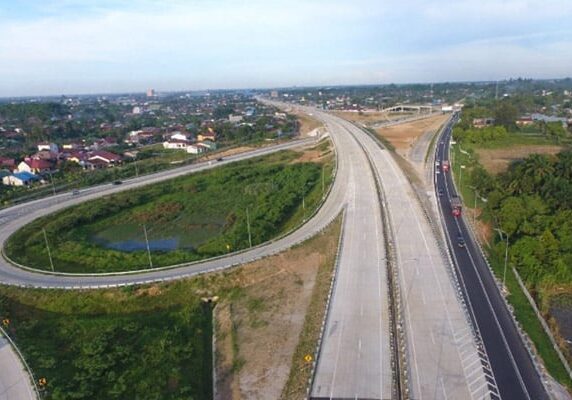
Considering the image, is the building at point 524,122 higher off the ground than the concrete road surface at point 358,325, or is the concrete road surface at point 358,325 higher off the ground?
the building at point 524,122

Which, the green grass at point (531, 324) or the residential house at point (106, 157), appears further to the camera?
the residential house at point (106, 157)

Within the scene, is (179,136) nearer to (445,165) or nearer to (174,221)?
(174,221)

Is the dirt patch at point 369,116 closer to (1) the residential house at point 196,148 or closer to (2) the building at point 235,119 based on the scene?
(2) the building at point 235,119

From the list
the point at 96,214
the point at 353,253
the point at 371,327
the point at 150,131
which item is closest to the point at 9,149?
the point at 150,131

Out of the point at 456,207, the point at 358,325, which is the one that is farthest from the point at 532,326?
the point at 456,207

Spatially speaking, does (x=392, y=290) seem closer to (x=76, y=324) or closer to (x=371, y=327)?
(x=371, y=327)

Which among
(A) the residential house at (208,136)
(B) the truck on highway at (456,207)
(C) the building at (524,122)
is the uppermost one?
(C) the building at (524,122)

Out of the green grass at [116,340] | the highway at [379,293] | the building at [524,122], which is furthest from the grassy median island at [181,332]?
the building at [524,122]
